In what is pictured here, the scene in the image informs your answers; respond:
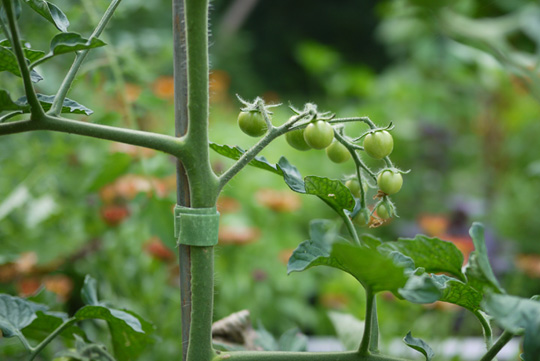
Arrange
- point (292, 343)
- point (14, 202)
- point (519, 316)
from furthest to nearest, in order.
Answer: point (14, 202) → point (292, 343) → point (519, 316)

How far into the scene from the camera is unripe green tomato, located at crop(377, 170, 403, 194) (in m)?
0.44

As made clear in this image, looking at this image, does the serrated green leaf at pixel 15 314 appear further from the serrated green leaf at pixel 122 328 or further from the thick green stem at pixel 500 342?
the thick green stem at pixel 500 342

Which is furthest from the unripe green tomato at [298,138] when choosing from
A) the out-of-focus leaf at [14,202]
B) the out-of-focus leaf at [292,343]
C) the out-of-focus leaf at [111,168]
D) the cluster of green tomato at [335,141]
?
the out-of-focus leaf at [14,202]

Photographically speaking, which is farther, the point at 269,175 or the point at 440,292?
the point at 269,175

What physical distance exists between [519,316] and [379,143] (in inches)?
A: 6.5

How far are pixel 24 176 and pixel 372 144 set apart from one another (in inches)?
37.1

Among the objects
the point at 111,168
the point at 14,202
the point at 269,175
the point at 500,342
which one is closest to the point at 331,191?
the point at 500,342

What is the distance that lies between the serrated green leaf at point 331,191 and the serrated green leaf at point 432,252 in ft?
0.15

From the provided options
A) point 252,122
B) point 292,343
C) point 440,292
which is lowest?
point 292,343

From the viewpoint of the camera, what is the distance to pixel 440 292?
0.33 meters

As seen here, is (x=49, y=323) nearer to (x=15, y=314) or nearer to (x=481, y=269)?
(x=15, y=314)

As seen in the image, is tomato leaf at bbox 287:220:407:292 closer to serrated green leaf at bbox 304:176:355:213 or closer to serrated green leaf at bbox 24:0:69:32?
serrated green leaf at bbox 304:176:355:213

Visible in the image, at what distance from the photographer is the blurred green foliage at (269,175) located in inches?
39.5

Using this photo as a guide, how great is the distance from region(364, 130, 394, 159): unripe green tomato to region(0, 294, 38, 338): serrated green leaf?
317 millimetres
